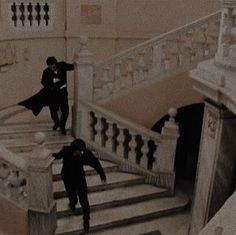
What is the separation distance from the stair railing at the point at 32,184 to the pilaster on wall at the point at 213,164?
2.03 meters

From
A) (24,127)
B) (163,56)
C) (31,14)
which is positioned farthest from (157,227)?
(31,14)

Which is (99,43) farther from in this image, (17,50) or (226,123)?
(226,123)

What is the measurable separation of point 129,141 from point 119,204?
4.29 ft

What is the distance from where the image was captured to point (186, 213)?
23.6ft

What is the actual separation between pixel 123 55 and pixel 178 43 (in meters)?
1.04

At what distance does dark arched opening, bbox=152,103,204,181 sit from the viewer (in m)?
10.4

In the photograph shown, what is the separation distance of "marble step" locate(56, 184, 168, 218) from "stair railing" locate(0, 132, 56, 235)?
0.68m

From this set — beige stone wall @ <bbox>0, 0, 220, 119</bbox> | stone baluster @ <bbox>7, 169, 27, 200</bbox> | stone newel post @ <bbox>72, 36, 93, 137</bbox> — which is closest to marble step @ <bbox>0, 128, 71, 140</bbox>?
stone newel post @ <bbox>72, 36, 93, 137</bbox>

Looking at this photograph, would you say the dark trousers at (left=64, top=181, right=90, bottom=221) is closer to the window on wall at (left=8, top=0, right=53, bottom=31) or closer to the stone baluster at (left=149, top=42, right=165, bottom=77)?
the stone baluster at (left=149, top=42, right=165, bottom=77)

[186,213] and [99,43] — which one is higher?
[99,43]

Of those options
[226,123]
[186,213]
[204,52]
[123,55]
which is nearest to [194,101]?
[204,52]

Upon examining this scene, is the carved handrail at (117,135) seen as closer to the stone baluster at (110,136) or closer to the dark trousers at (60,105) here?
the stone baluster at (110,136)

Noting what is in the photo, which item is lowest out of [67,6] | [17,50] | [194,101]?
[194,101]

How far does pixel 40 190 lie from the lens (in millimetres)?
5543
